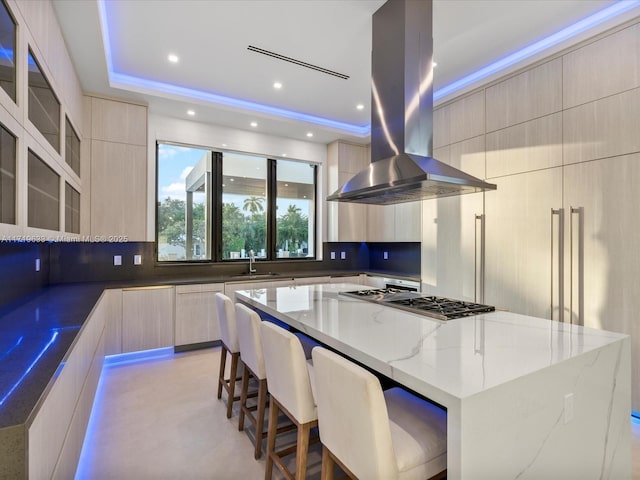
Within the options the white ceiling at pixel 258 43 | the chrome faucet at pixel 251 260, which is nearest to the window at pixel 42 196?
the white ceiling at pixel 258 43

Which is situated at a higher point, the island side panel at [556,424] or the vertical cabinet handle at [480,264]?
the vertical cabinet handle at [480,264]

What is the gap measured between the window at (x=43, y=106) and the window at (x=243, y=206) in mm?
2420

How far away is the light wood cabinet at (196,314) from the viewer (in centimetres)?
387

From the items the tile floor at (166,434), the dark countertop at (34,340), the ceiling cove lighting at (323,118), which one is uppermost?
the ceiling cove lighting at (323,118)

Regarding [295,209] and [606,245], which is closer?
[606,245]

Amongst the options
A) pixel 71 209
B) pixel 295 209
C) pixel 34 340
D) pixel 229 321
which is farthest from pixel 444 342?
pixel 295 209

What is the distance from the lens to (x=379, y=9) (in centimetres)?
247

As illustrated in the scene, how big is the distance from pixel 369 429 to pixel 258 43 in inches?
119

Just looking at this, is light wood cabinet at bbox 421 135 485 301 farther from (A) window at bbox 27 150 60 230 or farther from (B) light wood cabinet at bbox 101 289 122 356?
(A) window at bbox 27 150 60 230

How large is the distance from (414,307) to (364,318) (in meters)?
0.39

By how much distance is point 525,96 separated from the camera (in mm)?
3084

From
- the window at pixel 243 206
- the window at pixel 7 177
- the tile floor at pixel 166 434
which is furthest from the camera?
the window at pixel 243 206

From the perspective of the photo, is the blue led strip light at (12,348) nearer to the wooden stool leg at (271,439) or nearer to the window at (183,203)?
the wooden stool leg at (271,439)

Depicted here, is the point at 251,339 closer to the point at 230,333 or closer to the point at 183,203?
the point at 230,333
